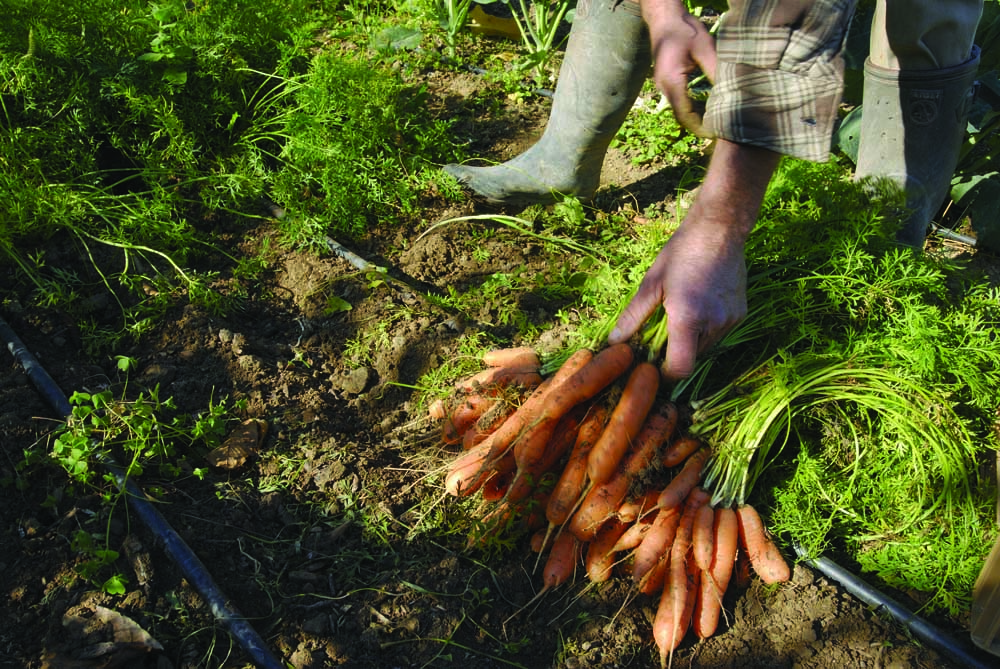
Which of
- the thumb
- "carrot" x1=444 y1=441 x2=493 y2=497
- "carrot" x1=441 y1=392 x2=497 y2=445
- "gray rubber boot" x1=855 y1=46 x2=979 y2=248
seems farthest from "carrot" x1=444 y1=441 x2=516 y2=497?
"gray rubber boot" x1=855 y1=46 x2=979 y2=248

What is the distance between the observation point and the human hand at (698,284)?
199 centimetres

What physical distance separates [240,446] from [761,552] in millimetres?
1578

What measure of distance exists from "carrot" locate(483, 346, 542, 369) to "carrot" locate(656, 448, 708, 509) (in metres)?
0.57

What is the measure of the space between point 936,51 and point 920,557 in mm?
1693

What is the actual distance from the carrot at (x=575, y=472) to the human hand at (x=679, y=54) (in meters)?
0.87

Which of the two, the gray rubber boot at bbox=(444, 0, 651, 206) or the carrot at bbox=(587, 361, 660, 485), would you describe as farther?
the gray rubber boot at bbox=(444, 0, 651, 206)

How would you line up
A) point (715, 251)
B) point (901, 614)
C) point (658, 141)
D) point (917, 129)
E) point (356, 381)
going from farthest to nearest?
1. point (658, 141)
2. point (917, 129)
3. point (356, 381)
4. point (901, 614)
5. point (715, 251)

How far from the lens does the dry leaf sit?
7.83ft

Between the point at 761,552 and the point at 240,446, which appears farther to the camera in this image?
the point at 240,446

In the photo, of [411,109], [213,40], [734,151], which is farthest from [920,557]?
[213,40]

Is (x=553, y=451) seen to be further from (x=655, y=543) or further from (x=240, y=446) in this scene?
(x=240, y=446)

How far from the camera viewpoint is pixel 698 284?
6.54 feet

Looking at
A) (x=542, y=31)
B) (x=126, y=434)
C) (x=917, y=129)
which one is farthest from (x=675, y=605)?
(x=542, y=31)

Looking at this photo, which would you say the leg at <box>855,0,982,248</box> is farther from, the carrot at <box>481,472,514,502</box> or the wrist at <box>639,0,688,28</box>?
the carrot at <box>481,472,514,502</box>
